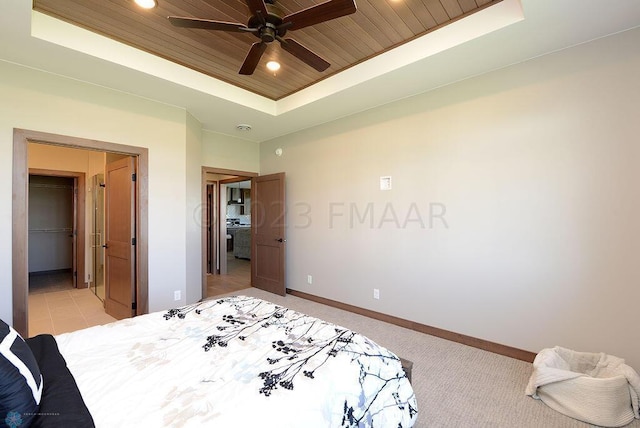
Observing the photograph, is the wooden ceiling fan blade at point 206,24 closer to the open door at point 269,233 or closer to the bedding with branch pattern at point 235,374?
the bedding with branch pattern at point 235,374

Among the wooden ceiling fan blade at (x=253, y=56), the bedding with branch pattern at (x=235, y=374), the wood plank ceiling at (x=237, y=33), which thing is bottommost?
the bedding with branch pattern at (x=235, y=374)

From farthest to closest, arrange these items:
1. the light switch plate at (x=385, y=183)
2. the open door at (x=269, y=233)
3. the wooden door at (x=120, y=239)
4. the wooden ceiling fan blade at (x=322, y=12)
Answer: the open door at (x=269, y=233), the light switch plate at (x=385, y=183), the wooden door at (x=120, y=239), the wooden ceiling fan blade at (x=322, y=12)

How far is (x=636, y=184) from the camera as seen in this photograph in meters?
2.22

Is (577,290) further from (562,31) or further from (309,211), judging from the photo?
(309,211)

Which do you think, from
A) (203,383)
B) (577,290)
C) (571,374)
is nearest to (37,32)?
(203,383)

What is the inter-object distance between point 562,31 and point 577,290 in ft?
6.92

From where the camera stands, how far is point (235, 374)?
1305 millimetres

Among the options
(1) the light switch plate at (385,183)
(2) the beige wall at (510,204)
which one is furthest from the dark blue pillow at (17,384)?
(1) the light switch plate at (385,183)

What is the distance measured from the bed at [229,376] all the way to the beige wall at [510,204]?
1795 millimetres

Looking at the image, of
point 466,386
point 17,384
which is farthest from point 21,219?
point 466,386

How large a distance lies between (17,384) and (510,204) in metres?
3.42

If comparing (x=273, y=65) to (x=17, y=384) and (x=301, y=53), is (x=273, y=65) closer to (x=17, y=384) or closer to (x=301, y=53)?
(x=301, y=53)

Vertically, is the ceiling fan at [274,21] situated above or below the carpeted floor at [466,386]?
above

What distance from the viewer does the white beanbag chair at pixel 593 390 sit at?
1853 mm
